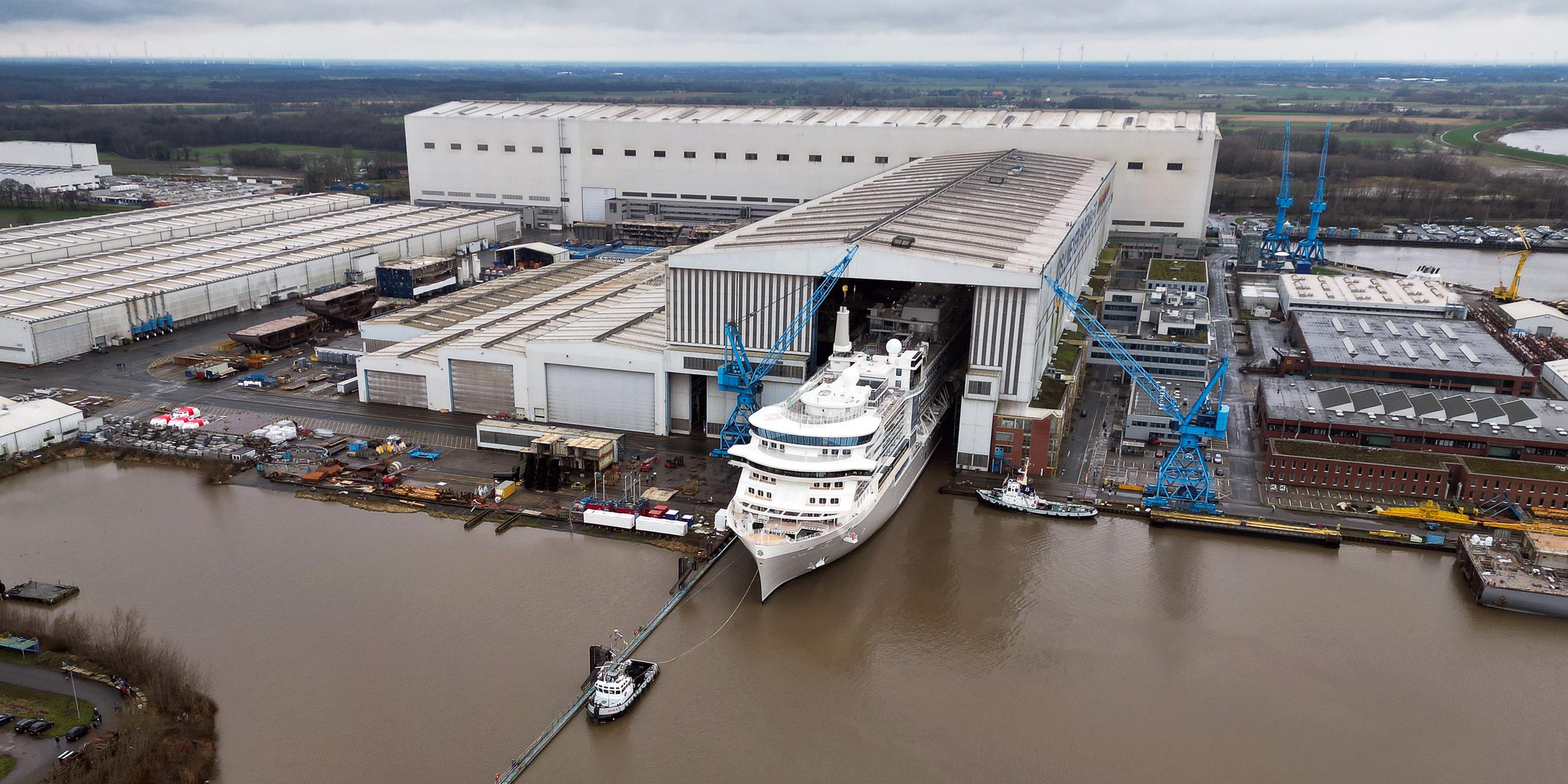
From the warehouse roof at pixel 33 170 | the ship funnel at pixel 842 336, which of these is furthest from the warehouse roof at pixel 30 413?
the warehouse roof at pixel 33 170

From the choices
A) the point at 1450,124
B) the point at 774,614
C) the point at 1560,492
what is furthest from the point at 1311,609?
the point at 1450,124

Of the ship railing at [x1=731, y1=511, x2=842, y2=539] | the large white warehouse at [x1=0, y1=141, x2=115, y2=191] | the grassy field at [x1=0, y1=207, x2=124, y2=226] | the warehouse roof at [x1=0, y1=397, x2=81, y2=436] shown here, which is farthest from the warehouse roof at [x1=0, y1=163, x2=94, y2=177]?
the ship railing at [x1=731, y1=511, x2=842, y2=539]

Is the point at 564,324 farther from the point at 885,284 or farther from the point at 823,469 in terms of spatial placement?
the point at 823,469

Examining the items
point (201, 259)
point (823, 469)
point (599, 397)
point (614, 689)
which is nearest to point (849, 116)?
point (201, 259)

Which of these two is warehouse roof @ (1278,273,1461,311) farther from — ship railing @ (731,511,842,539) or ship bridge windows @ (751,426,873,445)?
ship railing @ (731,511,842,539)

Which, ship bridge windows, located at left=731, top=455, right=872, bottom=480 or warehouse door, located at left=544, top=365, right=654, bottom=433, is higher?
ship bridge windows, located at left=731, top=455, right=872, bottom=480

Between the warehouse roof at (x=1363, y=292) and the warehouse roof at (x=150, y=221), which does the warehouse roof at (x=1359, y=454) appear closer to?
the warehouse roof at (x=1363, y=292)
